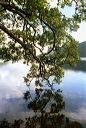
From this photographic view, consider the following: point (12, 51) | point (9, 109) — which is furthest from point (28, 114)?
point (12, 51)

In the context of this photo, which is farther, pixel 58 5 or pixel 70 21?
pixel 70 21

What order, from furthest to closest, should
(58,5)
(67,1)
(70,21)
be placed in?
(70,21), (58,5), (67,1)

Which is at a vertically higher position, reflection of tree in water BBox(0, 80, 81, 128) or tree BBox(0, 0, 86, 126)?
tree BBox(0, 0, 86, 126)

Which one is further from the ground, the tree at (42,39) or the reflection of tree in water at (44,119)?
the tree at (42,39)

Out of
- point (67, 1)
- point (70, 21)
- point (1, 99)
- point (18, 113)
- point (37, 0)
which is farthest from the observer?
point (1, 99)

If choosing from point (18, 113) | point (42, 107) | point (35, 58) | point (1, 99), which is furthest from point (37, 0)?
point (1, 99)

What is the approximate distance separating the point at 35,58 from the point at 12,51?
8.82ft

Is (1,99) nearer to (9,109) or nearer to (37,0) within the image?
(9,109)

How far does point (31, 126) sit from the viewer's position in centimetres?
2144

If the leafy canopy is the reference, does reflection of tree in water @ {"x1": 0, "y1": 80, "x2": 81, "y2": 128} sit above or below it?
below

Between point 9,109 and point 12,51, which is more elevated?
point 12,51

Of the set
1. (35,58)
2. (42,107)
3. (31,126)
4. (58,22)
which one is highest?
(58,22)

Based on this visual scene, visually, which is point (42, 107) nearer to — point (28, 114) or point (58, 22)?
point (28, 114)

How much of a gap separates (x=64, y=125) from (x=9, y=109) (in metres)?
8.59
